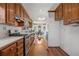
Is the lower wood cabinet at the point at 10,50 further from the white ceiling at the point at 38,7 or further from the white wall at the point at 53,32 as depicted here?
the white wall at the point at 53,32

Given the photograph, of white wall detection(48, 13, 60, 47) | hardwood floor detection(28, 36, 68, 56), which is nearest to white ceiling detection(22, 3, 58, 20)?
white wall detection(48, 13, 60, 47)

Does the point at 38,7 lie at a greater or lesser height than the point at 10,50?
greater

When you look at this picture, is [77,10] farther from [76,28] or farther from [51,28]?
[51,28]

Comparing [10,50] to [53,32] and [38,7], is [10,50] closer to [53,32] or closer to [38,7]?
[38,7]

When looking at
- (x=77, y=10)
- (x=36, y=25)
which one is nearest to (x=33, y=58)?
(x=77, y=10)

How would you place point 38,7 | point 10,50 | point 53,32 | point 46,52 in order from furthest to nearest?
point 53,32, point 38,7, point 46,52, point 10,50

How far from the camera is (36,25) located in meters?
20.6

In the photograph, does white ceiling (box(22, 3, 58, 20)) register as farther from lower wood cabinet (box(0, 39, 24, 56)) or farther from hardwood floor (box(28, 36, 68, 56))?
lower wood cabinet (box(0, 39, 24, 56))

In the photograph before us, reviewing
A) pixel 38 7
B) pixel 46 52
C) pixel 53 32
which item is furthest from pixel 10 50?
pixel 53 32

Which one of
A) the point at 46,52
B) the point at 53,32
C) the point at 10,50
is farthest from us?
the point at 53,32

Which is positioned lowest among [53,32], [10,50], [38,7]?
[10,50]

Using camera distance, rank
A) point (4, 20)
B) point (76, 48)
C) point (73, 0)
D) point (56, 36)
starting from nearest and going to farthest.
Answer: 1. point (73, 0)
2. point (4, 20)
3. point (76, 48)
4. point (56, 36)

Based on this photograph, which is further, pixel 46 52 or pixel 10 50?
pixel 46 52

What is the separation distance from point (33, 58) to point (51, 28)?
6128mm
